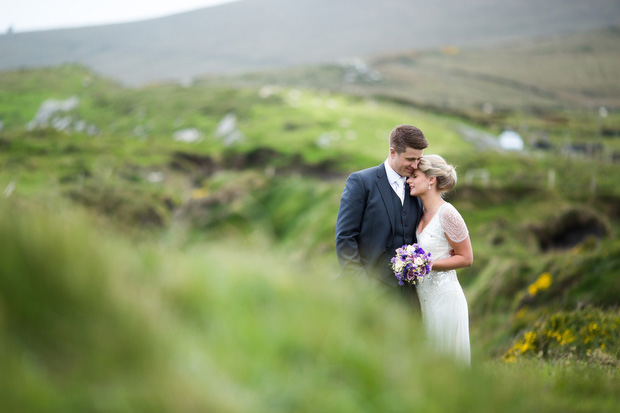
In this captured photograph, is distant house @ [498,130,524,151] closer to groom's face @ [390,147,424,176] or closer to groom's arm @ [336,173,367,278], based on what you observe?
groom's face @ [390,147,424,176]

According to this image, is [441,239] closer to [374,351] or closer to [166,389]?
[374,351]

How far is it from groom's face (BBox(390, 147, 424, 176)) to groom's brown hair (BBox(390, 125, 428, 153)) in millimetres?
49

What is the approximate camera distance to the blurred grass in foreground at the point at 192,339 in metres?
1.73

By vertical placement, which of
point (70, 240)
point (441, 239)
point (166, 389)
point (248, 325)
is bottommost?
point (441, 239)

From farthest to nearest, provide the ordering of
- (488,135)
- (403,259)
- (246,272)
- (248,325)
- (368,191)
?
(488,135) → (368,191) → (403,259) → (246,272) → (248,325)

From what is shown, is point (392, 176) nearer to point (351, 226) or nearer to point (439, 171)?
point (439, 171)

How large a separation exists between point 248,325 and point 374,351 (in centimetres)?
61

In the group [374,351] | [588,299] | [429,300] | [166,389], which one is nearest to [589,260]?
[588,299]

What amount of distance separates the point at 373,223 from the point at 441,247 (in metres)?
0.91

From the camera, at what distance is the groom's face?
552 centimetres

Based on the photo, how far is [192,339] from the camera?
2.12 m

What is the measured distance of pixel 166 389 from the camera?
5.58 ft

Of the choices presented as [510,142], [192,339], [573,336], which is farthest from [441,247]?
[510,142]

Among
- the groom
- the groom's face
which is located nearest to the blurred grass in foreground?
the groom
